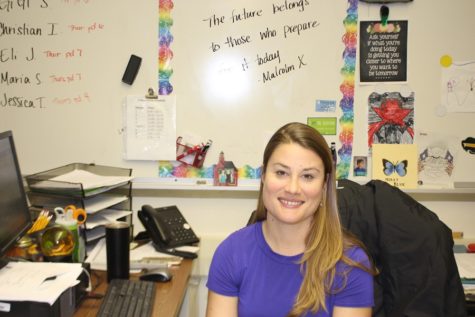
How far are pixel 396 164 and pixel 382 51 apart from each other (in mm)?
561

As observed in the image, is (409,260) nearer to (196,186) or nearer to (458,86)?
(196,186)

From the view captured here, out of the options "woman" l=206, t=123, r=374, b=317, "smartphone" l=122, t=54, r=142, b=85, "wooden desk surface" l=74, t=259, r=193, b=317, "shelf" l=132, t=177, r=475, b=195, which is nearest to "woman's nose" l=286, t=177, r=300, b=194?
"woman" l=206, t=123, r=374, b=317

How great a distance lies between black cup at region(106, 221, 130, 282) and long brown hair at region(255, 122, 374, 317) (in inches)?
22.4

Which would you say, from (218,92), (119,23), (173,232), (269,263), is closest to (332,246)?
(269,263)

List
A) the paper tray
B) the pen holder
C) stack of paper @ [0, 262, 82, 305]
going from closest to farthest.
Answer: stack of paper @ [0, 262, 82, 305] → the pen holder → the paper tray

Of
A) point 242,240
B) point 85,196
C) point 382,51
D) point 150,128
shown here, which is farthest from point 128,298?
point 382,51

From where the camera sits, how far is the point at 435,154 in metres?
2.09

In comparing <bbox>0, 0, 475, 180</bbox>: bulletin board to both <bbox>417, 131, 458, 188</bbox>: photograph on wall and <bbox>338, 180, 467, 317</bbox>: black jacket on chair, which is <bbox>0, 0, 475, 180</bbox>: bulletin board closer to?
<bbox>417, 131, 458, 188</bbox>: photograph on wall

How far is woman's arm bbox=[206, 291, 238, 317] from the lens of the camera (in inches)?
47.7

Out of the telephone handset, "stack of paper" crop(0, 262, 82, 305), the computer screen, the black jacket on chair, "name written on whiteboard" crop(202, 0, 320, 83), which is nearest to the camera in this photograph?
"stack of paper" crop(0, 262, 82, 305)

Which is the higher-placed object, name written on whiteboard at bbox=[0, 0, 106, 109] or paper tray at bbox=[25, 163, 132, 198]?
name written on whiteboard at bbox=[0, 0, 106, 109]

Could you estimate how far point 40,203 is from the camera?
1.72 metres

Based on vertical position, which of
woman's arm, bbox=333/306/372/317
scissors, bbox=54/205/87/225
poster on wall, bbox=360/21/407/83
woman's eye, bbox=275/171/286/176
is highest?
poster on wall, bbox=360/21/407/83

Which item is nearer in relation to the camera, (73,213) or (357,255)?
(357,255)
